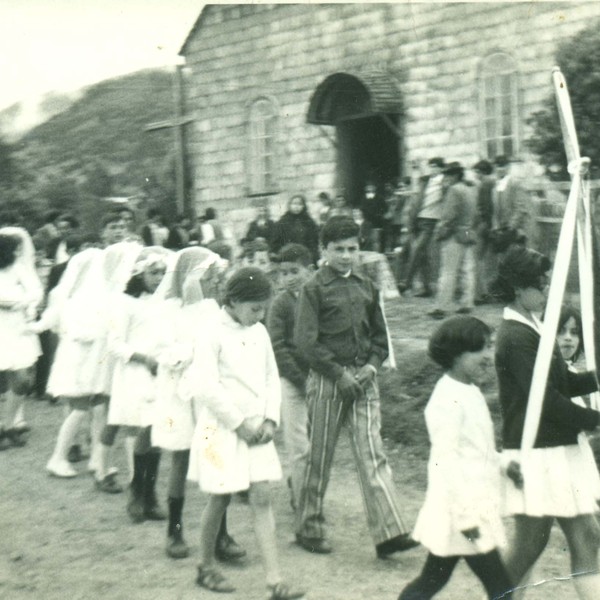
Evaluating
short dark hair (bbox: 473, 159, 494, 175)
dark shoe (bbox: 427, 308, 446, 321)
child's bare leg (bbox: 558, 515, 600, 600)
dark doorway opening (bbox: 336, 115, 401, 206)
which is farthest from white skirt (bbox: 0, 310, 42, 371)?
child's bare leg (bbox: 558, 515, 600, 600)

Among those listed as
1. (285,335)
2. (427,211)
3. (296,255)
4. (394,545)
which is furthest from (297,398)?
(427,211)

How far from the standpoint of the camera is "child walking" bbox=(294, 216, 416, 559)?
11.8ft

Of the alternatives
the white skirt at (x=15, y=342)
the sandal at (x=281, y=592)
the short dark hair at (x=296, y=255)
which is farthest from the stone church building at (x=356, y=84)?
the sandal at (x=281, y=592)

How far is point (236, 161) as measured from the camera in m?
4.90

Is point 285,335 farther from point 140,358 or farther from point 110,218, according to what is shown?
point 110,218

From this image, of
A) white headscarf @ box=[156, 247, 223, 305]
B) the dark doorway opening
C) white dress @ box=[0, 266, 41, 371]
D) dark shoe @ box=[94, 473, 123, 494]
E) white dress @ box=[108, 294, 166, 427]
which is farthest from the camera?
the dark doorway opening

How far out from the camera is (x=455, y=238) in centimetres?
543

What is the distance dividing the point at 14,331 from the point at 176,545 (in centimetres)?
186

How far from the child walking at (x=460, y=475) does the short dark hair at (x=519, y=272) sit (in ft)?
0.71

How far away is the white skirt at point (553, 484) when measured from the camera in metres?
2.74

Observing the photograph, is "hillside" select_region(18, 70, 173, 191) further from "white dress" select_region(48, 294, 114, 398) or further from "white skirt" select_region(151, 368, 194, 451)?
"white skirt" select_region(151, 368, 194, 451)

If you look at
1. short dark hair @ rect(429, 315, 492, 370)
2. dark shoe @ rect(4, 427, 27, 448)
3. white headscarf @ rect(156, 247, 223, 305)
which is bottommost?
dark shoe @ rect(4, 427, 27, 448)

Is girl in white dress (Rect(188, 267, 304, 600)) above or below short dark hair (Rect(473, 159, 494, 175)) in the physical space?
below

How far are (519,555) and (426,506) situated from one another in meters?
0.35
